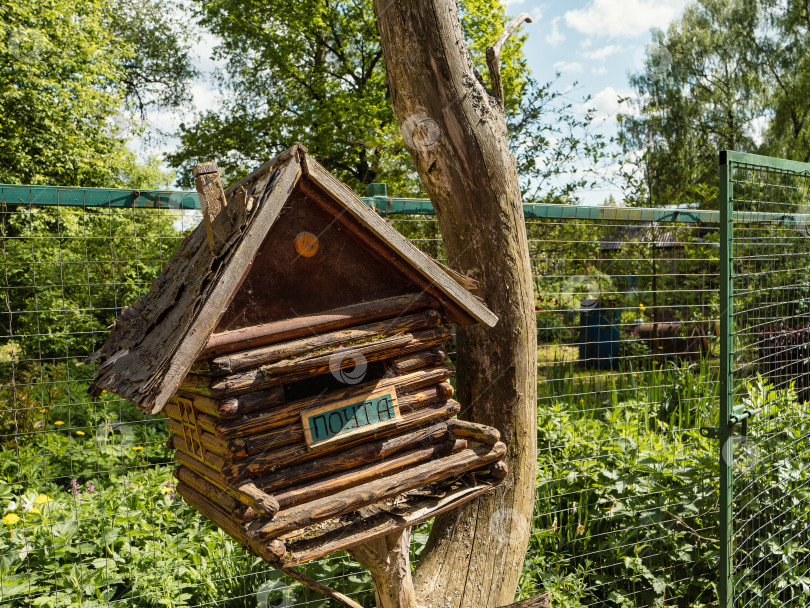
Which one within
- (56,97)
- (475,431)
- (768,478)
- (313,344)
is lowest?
(768,478)

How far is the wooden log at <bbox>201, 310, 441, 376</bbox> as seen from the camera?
1.48 meters

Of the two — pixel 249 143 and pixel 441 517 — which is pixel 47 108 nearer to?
pixel 249 143

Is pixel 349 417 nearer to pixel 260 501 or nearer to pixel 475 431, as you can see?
pixel 260 501

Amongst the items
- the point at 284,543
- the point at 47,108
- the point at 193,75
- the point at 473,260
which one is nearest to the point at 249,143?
the point at 47,108

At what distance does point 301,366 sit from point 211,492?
1.57 ft

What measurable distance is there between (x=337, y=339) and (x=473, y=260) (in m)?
0.97

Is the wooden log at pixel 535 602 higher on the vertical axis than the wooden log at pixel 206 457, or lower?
lower

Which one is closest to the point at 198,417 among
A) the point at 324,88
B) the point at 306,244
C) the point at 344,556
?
the point at 306,244

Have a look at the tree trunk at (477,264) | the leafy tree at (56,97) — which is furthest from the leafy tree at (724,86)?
the tree trunk at (477,264)

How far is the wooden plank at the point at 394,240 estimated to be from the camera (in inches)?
61.0

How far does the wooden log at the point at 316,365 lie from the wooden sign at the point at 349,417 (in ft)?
0.32

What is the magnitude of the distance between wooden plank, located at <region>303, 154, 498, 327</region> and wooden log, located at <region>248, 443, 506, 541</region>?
1.37 ft

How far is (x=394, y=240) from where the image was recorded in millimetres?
1666

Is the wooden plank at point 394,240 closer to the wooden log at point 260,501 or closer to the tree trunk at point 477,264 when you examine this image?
the tree trunk at point 477,264
